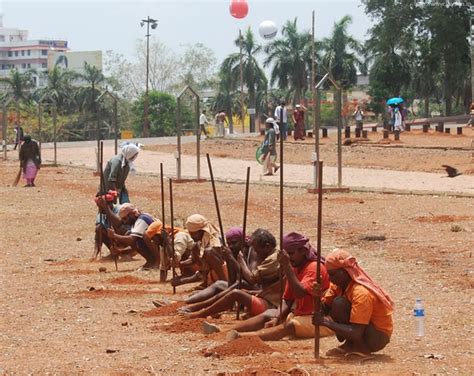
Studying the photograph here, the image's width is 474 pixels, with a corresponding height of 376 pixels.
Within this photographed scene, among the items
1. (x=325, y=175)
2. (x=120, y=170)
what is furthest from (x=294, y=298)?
(x=325, y=175)

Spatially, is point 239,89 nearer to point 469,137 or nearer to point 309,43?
point 309,43

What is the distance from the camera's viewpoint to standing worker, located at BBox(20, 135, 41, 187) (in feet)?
88.9

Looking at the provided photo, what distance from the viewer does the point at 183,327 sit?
9.28 meters

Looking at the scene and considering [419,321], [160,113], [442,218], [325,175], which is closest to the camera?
[419,321]

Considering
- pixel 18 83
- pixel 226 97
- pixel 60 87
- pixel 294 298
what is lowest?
pixel 294 298

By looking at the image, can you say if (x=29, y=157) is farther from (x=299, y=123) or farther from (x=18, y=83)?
(x=18, y=83)

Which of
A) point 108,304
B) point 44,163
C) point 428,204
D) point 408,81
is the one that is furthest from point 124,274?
point 408,81

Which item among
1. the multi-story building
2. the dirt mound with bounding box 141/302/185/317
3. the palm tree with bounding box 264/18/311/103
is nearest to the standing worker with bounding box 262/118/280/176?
the dirt mound with bounding box 141/302/185/317

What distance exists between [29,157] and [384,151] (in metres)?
12.5

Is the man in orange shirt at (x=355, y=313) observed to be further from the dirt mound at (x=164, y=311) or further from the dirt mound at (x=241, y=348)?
the dirt mound at (x=164, y=311)

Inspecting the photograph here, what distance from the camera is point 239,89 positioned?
72.8 metres

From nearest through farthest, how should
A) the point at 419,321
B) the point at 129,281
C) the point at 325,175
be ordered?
the point at 419,321, the point at 129,281, the point at 325,175

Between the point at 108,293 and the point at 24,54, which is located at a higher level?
the point at 24,54

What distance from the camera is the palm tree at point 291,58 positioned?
71625 mm
